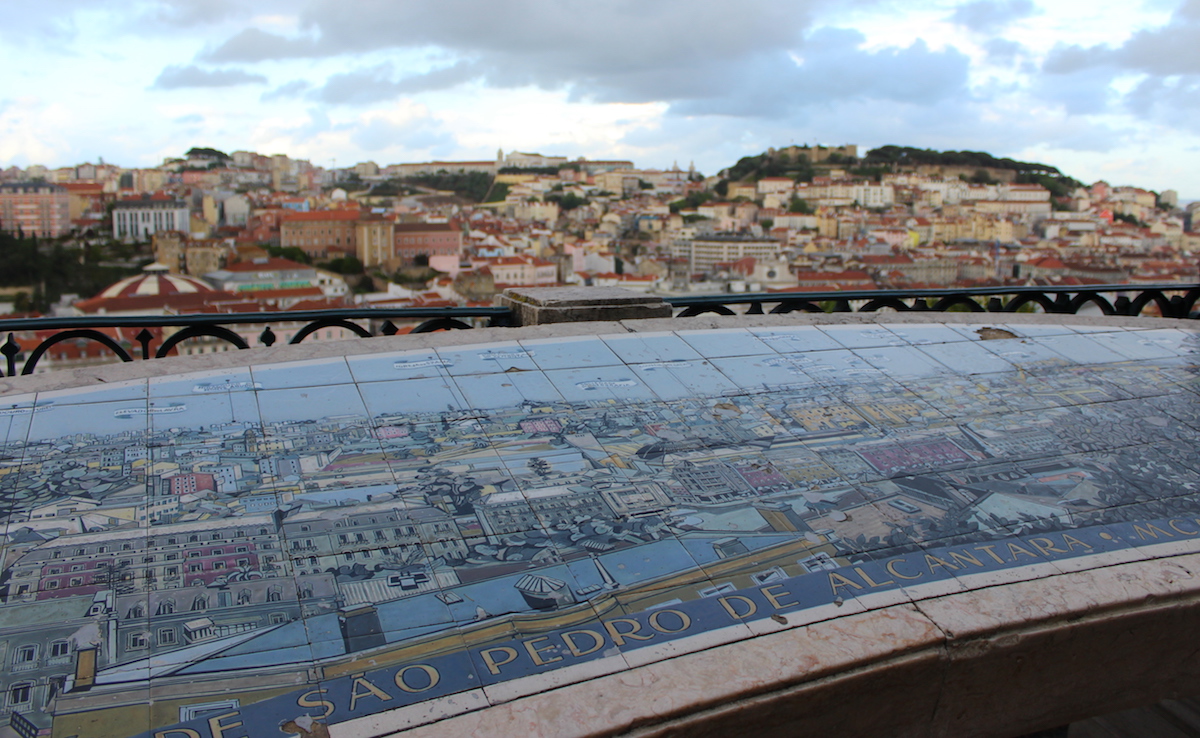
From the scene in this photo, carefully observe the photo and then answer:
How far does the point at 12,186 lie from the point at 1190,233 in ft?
222

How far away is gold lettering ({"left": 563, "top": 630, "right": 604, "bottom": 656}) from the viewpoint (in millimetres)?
1255

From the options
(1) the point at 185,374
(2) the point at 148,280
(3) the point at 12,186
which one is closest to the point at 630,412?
(1) the point at 185,374

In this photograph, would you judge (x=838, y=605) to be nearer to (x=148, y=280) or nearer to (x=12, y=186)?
(x=148, y=280)

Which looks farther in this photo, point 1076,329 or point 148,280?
point 148,280

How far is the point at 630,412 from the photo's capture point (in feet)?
6.88

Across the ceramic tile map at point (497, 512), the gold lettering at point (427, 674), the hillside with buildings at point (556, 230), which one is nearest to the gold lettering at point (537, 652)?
the ceramic tile map at point (497, 512)

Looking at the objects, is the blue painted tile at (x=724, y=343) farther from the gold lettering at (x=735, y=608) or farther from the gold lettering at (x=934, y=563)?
the gold lettering at (x=735, y=608)

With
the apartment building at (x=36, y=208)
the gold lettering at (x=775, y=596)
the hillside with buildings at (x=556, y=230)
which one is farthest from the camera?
the apartment building at (x=36, y=208)

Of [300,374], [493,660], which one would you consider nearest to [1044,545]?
[493,660]

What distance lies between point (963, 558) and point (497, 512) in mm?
832

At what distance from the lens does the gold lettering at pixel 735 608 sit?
1.35 meters

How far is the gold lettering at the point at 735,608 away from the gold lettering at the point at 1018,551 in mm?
526

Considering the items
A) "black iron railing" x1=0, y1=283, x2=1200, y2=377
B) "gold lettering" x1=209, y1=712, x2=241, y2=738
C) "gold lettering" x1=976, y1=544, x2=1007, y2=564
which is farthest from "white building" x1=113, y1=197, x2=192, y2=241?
"gold lettering" x1=976, y1=544, x2=1007, y2=564

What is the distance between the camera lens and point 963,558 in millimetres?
1541
